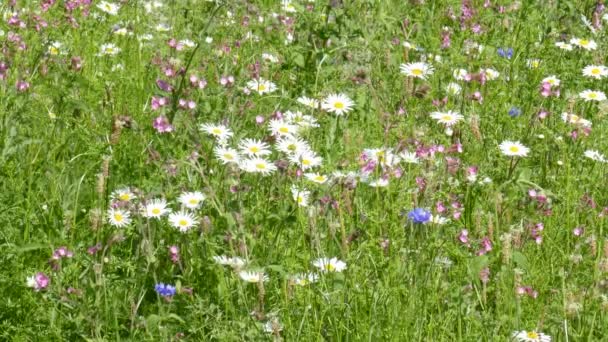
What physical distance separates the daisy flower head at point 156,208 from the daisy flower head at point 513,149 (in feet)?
4.31

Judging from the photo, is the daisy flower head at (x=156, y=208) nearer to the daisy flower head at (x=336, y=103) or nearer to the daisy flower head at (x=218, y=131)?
the daisy flower head at (x=218, y=131)

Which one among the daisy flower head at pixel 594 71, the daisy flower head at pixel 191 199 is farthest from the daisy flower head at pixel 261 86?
the daisy flower head at pixel 594 71

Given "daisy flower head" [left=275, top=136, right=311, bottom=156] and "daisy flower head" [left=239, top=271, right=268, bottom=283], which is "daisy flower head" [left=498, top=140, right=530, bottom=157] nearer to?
"daisy flower head" [left=275, top=136, right=311, bottom=156]

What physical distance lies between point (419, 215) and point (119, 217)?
0.87 meters

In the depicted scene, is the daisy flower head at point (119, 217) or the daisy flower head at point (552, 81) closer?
the daisy flower head at point (119, 217)

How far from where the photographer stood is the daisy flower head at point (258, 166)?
3.15 m

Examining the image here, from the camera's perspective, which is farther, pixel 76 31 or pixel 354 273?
pixel 76 31

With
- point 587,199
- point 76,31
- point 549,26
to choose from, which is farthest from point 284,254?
point 549,26

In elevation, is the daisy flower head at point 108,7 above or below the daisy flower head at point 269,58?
above

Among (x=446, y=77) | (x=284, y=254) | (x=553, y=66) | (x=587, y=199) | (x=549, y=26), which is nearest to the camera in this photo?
(x=284, y=254)

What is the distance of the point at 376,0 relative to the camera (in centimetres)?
506

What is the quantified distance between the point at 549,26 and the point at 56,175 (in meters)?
2.98

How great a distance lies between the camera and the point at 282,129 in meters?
3.47

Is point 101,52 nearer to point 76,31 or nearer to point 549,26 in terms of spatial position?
point 76,31
